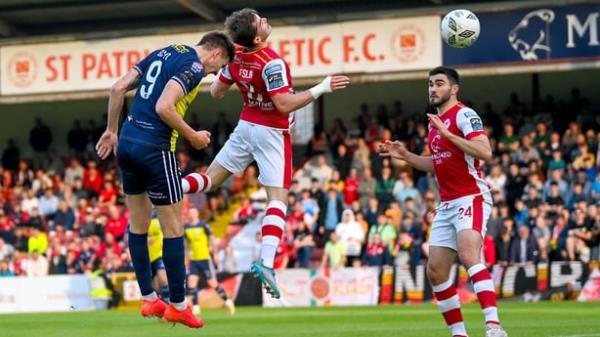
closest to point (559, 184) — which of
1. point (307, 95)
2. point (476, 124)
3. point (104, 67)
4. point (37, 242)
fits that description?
point (104, 67)

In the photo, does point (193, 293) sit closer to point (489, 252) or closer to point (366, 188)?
point (489, 252)

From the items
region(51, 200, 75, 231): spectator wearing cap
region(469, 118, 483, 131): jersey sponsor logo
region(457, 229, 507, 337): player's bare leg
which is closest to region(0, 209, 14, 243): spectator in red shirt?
region(51, 200, 75, 231): spectator wearing cap

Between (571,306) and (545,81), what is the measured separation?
36.8 feet

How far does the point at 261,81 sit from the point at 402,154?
1.61 meters

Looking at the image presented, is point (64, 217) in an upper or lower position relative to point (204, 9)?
lower

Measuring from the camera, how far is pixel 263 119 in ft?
42.5

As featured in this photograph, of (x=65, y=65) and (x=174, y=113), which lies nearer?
(x=174, y=113)

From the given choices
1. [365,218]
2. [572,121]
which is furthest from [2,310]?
[572,121]

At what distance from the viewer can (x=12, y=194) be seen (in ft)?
111

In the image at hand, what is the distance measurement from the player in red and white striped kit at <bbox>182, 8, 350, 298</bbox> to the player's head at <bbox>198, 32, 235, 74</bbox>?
2.03ft

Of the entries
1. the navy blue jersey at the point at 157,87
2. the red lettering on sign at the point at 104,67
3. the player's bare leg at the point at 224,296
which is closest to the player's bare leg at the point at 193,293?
the player's bare leg at the point at 224,296

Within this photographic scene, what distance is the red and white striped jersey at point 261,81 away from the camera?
41.2 ft

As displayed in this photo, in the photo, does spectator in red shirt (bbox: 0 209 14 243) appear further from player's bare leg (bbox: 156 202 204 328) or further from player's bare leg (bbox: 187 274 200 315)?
player's bare leg (bbox: 156 202 204 328)

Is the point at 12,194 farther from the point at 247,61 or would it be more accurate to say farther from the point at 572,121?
the point at 247,61
